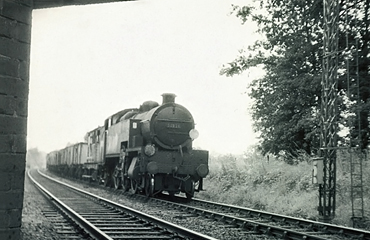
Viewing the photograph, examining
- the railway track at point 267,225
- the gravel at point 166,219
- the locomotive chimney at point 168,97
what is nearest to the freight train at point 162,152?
the locomotive chimney at point 168,97

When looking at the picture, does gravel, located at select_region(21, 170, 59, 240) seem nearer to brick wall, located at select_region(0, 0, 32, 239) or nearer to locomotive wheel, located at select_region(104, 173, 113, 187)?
brick wall, located at select_region(0, 0, 32, 239)

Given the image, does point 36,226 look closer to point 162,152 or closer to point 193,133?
point 162,152

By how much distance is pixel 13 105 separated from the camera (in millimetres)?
2703

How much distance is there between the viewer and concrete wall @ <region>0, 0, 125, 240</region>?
2.65m

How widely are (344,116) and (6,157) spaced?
13.8m

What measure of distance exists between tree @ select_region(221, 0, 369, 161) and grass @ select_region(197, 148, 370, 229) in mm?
1012

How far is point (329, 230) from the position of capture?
25.7ft

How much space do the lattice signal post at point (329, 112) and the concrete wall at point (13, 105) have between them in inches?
317

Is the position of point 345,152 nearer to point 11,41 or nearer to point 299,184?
point 299,184

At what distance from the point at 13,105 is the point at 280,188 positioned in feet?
38.0

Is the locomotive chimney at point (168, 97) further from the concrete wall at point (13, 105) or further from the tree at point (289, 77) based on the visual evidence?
the concrete wall at point (13, 105)

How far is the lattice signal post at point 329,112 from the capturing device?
31.9 ft

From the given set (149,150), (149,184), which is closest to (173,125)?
(149,150)

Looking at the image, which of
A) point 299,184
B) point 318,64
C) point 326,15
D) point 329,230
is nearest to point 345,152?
point 299,184
